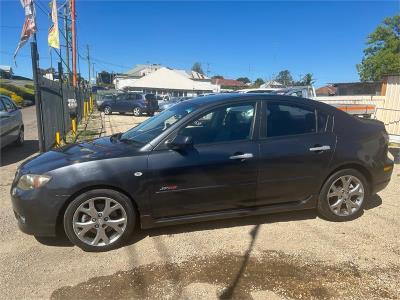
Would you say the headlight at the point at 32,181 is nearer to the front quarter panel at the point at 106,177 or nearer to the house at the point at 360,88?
the front quarter panel at the point at 106,177

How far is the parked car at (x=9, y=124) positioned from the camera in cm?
875

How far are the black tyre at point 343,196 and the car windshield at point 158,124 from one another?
1.97 m

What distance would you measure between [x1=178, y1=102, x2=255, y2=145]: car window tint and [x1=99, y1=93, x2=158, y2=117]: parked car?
76.6ft

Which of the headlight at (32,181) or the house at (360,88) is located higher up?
the house at (360,88)

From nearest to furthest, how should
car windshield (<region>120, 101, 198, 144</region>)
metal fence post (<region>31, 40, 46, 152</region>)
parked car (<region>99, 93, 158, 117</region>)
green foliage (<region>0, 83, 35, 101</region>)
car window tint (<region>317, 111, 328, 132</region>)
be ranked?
car windshield (<region>120, 101, 198, 144</region>) < car window tint (<region>317, 111, 328, 132</region>) < metal fence post (<region>31, 40, 46, 152</region>) < parked car (<region>99, 93, 158, 117</region>) < green foliage (<region>0, 83, 35, 101</region>)

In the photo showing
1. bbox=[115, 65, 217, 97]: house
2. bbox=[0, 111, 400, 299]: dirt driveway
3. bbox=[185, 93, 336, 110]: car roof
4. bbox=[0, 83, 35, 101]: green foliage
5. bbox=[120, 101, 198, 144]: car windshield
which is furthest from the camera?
bbox=[115, 65, 217, 97]: house

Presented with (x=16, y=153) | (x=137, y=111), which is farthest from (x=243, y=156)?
(x=137, y=111)

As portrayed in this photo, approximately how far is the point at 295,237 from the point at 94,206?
2.28 metres

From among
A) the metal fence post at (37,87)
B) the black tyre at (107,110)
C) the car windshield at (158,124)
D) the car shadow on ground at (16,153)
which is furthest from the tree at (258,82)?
the car windshield at (158,124)

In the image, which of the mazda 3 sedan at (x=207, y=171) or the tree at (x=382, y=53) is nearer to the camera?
the mazda 3 sedan at (x=207, y=171)

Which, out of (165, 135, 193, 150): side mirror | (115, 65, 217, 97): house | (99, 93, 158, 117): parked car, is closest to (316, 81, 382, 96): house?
(99, 93, 158, 117): parked car

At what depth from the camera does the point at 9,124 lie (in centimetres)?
922

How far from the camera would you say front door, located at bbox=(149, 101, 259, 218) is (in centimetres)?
390

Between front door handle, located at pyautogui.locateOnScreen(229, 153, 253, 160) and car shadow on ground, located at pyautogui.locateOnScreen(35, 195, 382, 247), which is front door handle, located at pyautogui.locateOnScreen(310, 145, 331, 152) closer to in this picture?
front door handle, located at pyautogui.locateOnScreen(229, 153, 253, 160)
